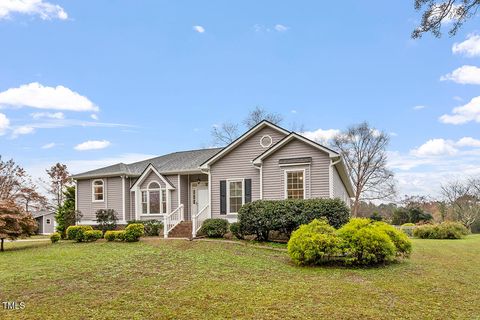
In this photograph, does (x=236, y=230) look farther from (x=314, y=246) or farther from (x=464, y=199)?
(x=464, y=199)

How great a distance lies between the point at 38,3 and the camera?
14586 mm

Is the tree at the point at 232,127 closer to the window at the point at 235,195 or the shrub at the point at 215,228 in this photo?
the window at the point at 235,195

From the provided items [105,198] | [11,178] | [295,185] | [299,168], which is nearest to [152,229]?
[105,198]

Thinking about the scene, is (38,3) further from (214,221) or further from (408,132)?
(408,132)

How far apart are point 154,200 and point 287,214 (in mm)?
9405

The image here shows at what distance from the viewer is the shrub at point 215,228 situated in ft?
57.7

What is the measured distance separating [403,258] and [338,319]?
7.43 metres

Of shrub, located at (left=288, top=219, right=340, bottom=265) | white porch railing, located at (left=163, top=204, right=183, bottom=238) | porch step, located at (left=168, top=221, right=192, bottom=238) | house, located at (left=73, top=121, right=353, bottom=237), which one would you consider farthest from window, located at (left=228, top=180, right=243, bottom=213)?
shrub, located at (left=288, top=219, right=340, bottom=265)

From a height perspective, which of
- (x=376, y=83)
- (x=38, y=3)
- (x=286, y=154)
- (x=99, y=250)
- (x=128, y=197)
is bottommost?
(x=99, y=250)

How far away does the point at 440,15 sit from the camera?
255 inches

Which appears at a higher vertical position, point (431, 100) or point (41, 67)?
point (41, 67)

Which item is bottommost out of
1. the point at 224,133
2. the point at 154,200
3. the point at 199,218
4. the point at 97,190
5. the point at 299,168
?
the point at 199,218

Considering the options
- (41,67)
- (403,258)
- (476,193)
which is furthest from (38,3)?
(476,193)

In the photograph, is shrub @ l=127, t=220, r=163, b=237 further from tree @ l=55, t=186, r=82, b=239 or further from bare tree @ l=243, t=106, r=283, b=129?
bare tree @ l=243, t=106, r=283, b=129
